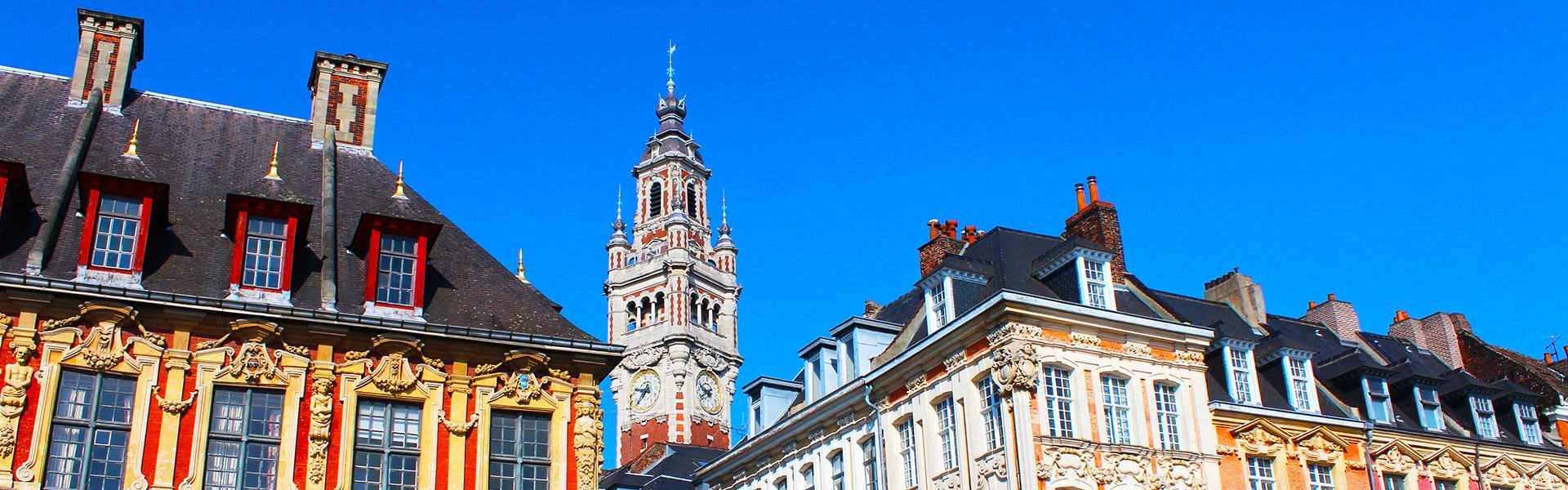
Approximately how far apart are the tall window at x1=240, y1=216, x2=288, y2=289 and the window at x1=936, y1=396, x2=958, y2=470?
1497cm

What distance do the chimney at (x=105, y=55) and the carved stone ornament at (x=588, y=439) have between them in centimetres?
1113

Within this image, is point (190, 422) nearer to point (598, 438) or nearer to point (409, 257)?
point (409, 257)

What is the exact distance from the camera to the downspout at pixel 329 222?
2438 cm

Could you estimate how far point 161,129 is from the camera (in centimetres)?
2767

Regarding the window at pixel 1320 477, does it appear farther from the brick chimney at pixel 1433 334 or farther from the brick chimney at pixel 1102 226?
the brick chimney at pixel 1433 334

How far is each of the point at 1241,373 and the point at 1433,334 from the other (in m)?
13.9

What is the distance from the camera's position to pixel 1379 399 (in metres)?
36.7

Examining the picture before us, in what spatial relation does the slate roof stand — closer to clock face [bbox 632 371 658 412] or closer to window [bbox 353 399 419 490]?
window [bbox 353 399 419 490]

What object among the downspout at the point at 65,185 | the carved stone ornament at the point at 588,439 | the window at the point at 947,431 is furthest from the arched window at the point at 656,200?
the carved stone ornament at the point at 588,439

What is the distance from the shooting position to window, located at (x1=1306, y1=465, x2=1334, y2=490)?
34000 mm

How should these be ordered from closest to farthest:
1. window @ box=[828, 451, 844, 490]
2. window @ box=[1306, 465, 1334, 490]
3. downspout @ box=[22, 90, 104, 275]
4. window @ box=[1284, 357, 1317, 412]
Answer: downspout @ box=[22, 90, 104, 275] → window @ box=[1306, 465, 1334, 490] → window @ box=[1284, 357, 1317, 412] → window @ box=[828, 451, 844, 490]

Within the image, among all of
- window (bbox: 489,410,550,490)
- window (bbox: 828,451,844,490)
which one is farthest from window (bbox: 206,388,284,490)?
window (bbox: 828,451,844,490)

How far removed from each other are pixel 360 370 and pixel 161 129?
7.59 metres

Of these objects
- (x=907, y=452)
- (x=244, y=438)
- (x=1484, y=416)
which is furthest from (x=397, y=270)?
(x=1484, y=416)
